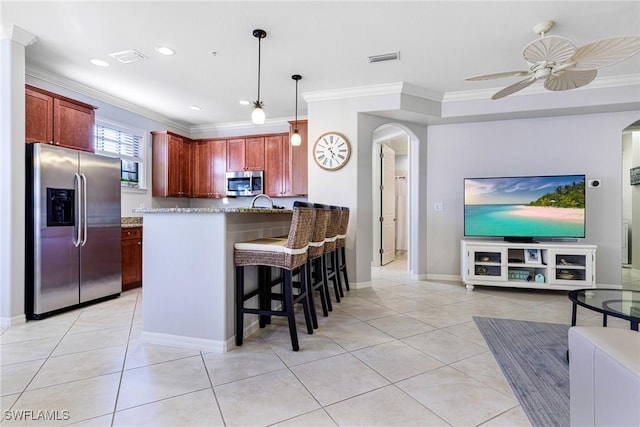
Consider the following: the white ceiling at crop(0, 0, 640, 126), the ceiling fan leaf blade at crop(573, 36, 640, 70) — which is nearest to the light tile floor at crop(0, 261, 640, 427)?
the ceiling fan leaf blade at crop(573, 36, 640, 70)

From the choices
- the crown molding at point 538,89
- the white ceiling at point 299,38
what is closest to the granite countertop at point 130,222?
the white ceiling at point 299,38

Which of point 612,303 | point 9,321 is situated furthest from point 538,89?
point 9,321

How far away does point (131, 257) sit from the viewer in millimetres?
4262

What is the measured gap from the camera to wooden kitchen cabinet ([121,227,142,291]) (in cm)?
Result: 415

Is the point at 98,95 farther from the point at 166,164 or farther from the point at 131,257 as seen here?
the point at 131,257

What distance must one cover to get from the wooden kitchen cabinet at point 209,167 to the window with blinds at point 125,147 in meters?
0.96

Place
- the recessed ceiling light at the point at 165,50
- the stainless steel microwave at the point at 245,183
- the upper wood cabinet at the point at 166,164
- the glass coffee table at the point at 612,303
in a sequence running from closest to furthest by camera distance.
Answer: the glass coffee table at the point at 612,303
the recessed ceiling light at the point at 165,50
the upper wood cabinet at the point at 166,164
the stainless steel microwave at the point at 245,183

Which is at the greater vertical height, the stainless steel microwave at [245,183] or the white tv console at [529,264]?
the stainless steel microwave at [245,183]

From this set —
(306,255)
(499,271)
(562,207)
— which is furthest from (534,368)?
(562,207)

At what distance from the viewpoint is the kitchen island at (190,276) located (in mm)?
2279

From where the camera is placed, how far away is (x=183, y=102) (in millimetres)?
4809

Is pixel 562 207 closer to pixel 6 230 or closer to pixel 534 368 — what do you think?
pixel 534 368

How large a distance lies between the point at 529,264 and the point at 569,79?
219cm

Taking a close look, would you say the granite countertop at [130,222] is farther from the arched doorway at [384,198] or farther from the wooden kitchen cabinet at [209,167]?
the arched doorway at [384,198]
